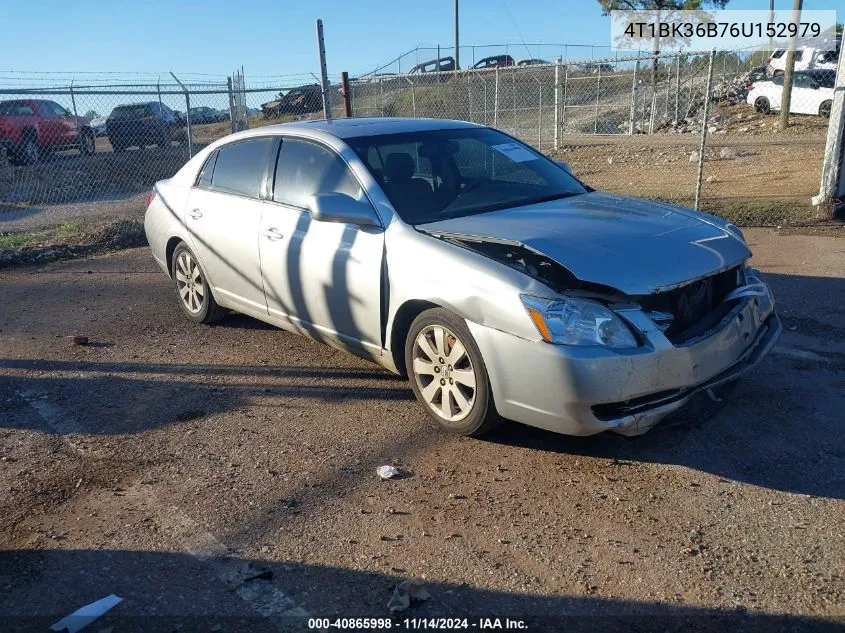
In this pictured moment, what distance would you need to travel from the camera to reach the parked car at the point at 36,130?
59.0 ft

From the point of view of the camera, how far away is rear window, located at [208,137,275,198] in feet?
18.9

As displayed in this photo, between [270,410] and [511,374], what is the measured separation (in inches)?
68.5

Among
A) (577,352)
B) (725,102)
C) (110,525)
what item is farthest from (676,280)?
(725,102)

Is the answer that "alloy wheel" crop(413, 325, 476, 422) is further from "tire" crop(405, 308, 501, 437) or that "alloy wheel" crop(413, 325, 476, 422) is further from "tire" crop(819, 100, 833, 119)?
"tire" crop(819, 100, 833, 119)

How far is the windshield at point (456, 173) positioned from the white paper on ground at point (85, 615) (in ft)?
8.28

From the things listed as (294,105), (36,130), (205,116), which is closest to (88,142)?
(36,130)

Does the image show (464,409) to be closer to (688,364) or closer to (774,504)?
(688,364)

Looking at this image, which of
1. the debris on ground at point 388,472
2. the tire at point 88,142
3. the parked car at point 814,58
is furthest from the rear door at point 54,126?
the parked car at point 814,58

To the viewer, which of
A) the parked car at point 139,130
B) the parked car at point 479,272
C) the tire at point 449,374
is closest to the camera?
the parked car at point 479,272

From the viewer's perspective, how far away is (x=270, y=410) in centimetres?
500

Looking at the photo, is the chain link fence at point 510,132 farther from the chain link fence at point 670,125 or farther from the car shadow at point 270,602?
the car shadow at point 270,602

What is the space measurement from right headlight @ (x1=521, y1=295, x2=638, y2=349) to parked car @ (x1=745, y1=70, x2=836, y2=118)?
22126 millimetres

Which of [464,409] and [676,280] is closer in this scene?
[676,280]

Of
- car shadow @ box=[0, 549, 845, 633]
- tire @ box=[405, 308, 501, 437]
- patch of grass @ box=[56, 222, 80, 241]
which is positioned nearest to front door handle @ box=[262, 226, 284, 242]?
tire @ box=[405, 308, 501, 437]
